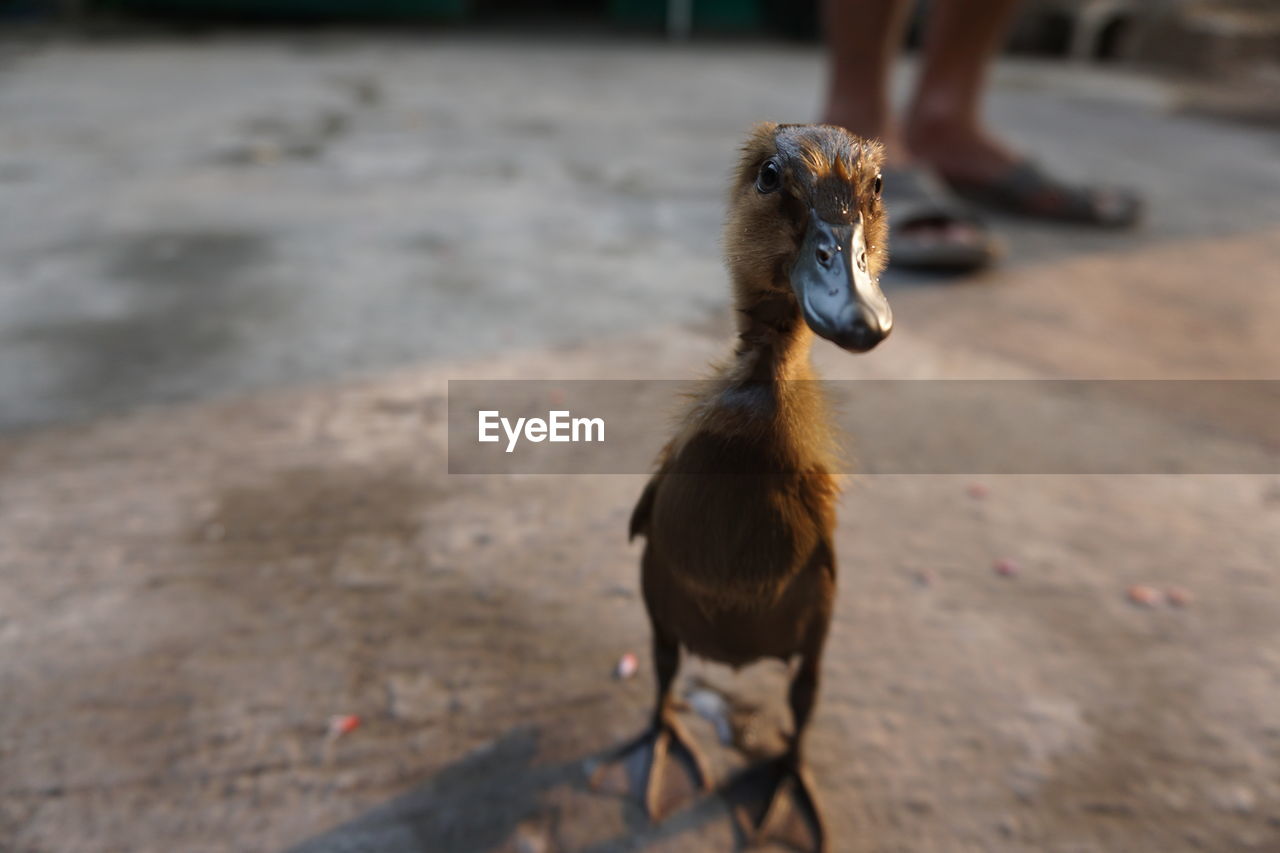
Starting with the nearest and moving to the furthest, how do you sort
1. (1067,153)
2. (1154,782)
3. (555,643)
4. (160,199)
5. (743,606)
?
1. (743,606)
2. (1154,782)
3. (555,643)
4. (160,199)
5. (1067,153)

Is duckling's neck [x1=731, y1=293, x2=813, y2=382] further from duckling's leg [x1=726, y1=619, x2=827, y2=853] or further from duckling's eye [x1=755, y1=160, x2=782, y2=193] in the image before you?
duckling's leg [x1=726, y1=619, x2=827, y2=853]

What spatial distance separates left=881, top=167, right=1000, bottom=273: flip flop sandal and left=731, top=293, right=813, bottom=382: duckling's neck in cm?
243

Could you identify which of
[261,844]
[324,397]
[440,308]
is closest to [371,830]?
[261,844]

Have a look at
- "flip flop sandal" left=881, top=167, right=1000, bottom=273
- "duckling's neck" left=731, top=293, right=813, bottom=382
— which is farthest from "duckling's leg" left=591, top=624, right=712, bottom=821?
"flip flop sandal" left=881, top=167, right=1000, bottom=273

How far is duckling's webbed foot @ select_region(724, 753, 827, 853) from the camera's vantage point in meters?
1.55

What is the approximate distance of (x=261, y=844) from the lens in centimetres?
151

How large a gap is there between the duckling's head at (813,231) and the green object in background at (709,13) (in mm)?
9384

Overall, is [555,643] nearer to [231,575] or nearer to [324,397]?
A: [231,575]

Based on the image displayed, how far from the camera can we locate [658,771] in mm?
1625

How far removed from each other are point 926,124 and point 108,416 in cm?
371

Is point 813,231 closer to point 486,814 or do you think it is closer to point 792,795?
point 792,795

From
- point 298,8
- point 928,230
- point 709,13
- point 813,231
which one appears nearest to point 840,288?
point 813,231

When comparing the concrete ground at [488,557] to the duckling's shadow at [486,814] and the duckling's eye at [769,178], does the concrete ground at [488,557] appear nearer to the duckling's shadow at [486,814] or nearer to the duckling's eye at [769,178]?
the duckling's shadow at [486,814]

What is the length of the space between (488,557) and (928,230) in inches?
98.0
